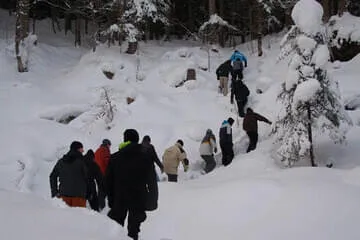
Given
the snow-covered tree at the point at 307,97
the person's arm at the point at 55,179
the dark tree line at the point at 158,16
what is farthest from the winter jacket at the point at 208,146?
the dark tree line at the point at 158,16

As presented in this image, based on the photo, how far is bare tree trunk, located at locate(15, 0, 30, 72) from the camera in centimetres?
2298

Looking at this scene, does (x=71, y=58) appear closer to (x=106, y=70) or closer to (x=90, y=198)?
(x=106, y=70)

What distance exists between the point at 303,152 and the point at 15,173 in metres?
8.18

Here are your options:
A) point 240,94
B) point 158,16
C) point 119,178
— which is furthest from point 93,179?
point 158,16

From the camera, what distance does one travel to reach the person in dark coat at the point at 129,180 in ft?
22.2

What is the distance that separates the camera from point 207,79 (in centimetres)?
2234

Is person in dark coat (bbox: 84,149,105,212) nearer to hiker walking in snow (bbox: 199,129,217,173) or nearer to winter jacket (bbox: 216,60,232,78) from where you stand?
hiker walking in snow (bbox: 199,129,217,173)

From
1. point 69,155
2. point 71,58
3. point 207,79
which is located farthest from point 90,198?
point 71,58

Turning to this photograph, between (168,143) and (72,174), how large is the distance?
929cm

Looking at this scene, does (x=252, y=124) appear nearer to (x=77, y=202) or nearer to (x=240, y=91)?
(x=240, y=91)

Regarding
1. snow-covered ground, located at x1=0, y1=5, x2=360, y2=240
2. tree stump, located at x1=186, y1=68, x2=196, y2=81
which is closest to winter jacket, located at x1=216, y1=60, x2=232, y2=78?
snow-covered ground, located at x1=0, y1=5, x2=360, y2=240

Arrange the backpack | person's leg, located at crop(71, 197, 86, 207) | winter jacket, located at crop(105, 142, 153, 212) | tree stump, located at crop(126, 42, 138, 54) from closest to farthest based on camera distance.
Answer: winter jacket, located at crop(105, 142, 153, 212)
person's leg, located at crop(71, 197, 86, 207)
the backpack
tree stump, located at crop(126, 42, 138, 54)

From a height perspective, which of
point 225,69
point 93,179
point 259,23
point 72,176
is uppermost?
point 259,23

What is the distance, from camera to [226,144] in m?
16.5
